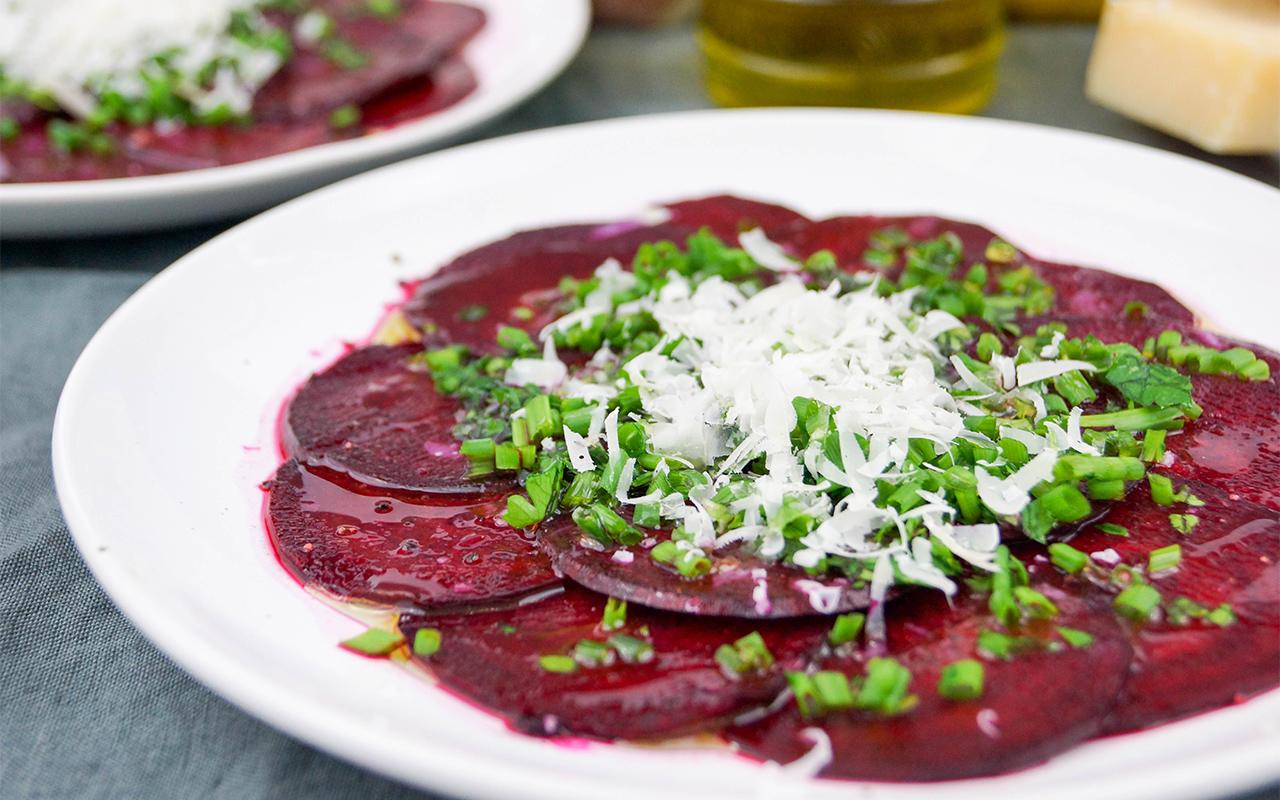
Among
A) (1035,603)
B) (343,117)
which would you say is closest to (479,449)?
(1035,603)

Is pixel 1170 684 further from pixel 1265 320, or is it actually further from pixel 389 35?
pixel 389 35

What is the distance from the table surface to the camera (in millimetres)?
1738

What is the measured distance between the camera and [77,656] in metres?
2.01

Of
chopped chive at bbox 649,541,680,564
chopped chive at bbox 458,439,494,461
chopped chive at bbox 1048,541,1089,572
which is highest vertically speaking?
chopped chive at bbox 1048,541,1089,572

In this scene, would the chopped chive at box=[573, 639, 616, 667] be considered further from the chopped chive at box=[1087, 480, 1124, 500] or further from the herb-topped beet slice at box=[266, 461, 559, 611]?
the chopped chive at box=[1087, 480, 1124, 500]

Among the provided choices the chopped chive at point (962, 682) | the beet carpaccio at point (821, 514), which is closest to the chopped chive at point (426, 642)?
the beet carpaccio at point (821, 514)

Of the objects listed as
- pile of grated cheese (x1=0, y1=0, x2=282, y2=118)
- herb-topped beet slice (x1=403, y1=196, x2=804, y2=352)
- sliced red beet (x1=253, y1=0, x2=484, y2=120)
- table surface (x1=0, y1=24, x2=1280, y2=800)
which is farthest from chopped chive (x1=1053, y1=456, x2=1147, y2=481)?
pile of grated cheese (x1=0, y1=0, x2=282, y2=118)

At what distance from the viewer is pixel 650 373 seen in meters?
2.14

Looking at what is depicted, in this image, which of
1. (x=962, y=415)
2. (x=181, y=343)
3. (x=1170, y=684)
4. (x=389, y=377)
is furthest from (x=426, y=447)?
(x=1170, y=684)

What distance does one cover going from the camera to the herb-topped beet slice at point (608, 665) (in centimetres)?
153

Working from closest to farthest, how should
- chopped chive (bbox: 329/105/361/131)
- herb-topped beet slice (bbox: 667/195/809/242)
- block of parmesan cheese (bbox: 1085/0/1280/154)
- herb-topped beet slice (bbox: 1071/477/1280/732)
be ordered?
herb-topped beet slice (bbox: 1071/477/1280/732), herb-topped beet slice (bbox: 667/195/809/242), block of parmesan cheese (bbox: 1085/0/1280/154), chopped chive (bbox: 329/105/361/131)

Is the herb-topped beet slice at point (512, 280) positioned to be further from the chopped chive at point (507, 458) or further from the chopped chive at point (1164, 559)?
the chopped chive at point (1164, 559)

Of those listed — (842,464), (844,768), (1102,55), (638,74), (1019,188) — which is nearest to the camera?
(844,768)

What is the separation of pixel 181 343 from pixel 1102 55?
11.6 ft
